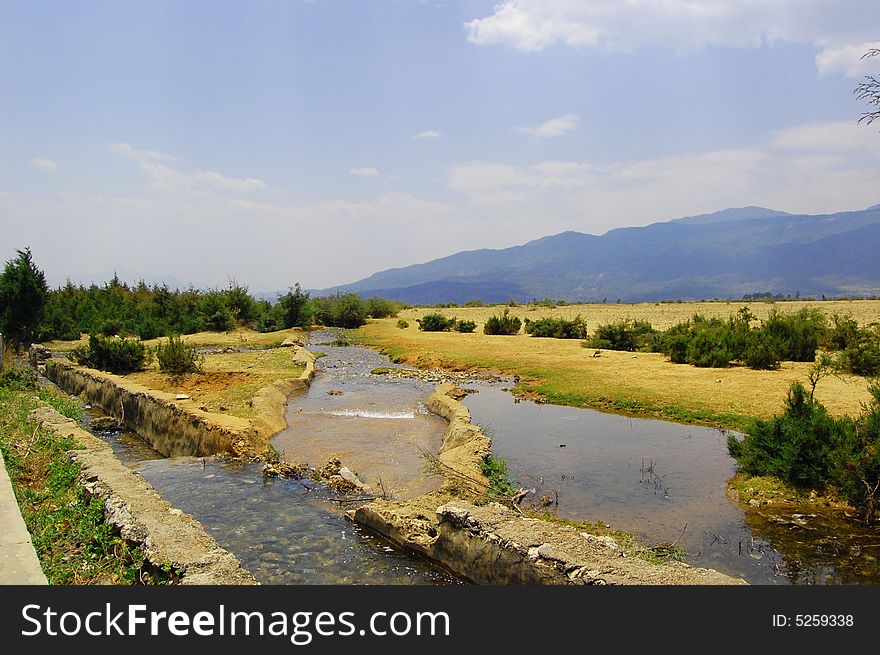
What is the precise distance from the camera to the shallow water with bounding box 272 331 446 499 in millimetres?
11586

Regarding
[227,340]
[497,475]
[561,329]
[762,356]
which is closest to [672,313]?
[561,329]

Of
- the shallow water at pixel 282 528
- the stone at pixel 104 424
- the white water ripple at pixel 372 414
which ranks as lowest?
the shallow water at pixel 282 528

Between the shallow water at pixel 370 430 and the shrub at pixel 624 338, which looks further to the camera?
the shrub at pixel 624 338

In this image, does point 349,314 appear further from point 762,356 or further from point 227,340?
point 762,356

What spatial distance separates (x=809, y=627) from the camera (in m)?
4.73

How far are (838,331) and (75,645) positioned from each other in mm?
27023

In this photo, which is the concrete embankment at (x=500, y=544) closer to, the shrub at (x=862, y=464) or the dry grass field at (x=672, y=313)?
the shrub at (x=862, y=464)

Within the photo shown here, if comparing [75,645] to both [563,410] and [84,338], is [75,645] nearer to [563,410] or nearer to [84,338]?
[563,410]

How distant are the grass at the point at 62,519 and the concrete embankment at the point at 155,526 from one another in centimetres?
12

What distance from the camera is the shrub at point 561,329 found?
3369 cm

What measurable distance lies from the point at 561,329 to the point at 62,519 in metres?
29.8

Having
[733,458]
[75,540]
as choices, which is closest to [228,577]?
[75,540]

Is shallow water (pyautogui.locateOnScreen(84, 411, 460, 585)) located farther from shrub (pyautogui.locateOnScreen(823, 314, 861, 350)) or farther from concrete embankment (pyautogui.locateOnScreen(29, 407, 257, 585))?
shrub (pyautogui.locateOnScreen(823, 314, 861, 350))

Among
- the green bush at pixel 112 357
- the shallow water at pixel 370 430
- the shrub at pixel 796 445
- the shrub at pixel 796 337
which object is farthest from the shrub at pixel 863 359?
the green bush at pixel 112 357
